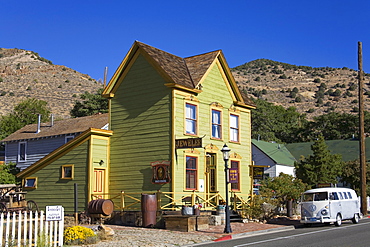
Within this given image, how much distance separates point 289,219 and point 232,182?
5.44m

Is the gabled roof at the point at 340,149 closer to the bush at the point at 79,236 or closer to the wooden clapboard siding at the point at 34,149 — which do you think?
the wooden clapboard siding at the point at 34,149

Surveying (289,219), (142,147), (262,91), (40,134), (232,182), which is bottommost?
(289,219)

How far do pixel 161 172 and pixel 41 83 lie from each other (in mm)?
89599

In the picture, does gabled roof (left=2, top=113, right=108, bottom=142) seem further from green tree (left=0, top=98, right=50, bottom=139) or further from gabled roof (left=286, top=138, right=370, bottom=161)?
gabled roof (left=286, top=138, right=370, bottom=161)

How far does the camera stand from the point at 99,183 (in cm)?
2567

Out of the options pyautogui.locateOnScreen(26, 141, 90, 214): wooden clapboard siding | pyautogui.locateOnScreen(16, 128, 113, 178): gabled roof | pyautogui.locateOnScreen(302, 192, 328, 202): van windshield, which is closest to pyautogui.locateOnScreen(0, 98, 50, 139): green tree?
pyautogui.locateOnScreen(16, 128, 113, 178): gabled roof

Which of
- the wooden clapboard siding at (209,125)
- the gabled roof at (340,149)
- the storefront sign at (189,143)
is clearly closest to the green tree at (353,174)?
the gabled roof at (340,149)

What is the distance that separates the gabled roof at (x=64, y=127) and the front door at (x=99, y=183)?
11.8 m

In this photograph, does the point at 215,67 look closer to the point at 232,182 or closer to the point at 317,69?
the point at 232,182

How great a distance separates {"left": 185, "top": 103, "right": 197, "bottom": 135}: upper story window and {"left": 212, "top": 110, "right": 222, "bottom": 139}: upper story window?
1709 millimetres

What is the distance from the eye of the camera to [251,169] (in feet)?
94.1

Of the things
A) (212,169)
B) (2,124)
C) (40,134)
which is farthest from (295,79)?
(212,169)

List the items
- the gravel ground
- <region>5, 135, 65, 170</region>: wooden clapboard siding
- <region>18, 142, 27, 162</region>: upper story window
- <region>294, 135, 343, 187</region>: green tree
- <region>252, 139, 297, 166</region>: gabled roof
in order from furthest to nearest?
<region>252, 139, 297, 166</region>: gabled roof, <region>18, 142, 27, 162</region>: upper story window, <region>294, 135, 343, 187</region>: green tree, <region>5, 135, 65, 170</region>: wooden clapboard siding, the gravel ground

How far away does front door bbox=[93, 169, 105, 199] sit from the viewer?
25.3 meters
